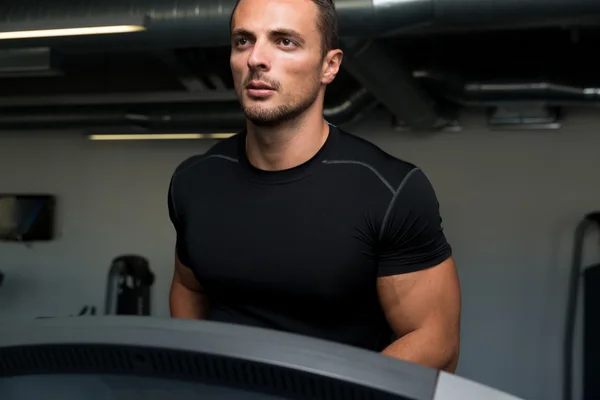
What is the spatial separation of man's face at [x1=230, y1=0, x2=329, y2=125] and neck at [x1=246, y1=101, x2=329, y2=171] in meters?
0.04

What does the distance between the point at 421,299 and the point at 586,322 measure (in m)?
2.96

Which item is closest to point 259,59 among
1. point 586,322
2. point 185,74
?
point 185,74

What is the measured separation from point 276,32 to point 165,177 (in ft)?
12.0

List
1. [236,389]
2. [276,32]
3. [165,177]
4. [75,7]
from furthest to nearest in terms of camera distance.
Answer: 1. [165,177]
2. [75,7]
3. [276,32]
4. [236,389]

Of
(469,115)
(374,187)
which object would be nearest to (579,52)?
(469,115)

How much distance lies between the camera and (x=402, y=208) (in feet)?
2.81

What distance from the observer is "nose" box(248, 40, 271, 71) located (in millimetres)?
786

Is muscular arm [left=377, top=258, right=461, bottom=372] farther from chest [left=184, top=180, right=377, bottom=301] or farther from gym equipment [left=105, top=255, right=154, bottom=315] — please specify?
gym equipment [left=105, top=255, right=154, bottom=315]

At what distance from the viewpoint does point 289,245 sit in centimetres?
87

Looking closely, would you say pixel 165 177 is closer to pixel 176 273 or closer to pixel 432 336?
pixel 176 273

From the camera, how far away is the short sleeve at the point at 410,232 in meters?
0.85

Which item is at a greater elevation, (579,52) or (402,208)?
(579,52)

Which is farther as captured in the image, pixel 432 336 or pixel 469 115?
pixel 469 115

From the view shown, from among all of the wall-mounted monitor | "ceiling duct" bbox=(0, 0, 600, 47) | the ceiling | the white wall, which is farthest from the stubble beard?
the wall-mounted monitor
